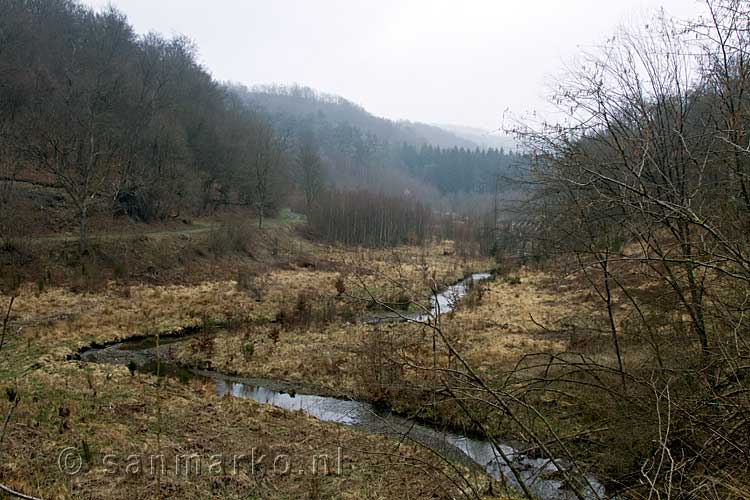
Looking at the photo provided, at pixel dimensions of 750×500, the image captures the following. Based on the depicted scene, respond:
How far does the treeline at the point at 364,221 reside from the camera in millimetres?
46156

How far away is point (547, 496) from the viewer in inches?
261

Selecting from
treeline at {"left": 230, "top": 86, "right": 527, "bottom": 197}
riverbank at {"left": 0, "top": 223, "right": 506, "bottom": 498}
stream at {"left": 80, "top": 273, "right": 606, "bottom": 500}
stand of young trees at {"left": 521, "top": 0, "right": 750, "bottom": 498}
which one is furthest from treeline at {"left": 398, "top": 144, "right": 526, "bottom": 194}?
stand of young trees at {"left": 521, "top": 0, "right": 750, "bottom": 498}

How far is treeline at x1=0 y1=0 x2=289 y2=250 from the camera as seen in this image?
2541 centimetres

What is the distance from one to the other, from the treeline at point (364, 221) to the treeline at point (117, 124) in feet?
16.0

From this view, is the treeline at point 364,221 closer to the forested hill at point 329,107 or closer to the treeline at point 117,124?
the treeline at point 117,124

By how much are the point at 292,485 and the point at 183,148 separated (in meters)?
32.2

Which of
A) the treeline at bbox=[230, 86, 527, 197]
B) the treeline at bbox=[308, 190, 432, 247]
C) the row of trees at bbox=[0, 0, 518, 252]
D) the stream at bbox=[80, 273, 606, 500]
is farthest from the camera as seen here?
the treeline at bbox=[230, 86, 527, 197]

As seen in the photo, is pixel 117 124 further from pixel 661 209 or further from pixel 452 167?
pixel 452 167

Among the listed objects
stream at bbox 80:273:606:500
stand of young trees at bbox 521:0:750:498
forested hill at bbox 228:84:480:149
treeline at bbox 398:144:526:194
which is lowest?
stream at bbox 80:273:606:500

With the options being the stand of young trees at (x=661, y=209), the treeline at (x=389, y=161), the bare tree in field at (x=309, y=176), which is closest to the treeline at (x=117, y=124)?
the bare tree in field at (x=309, y=176)

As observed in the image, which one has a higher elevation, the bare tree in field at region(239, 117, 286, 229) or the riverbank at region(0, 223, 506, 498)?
the bare tree in field at region(239, 117, 286, 229)

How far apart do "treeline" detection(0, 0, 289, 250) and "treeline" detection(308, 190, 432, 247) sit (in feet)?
16.0

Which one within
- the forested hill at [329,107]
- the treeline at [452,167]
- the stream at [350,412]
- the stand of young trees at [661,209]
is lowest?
the stream at [350,412]

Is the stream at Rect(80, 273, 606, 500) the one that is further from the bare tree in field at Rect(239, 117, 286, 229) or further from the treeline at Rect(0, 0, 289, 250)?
the bare tree in field at Rect(239, 117, 286, 229)
